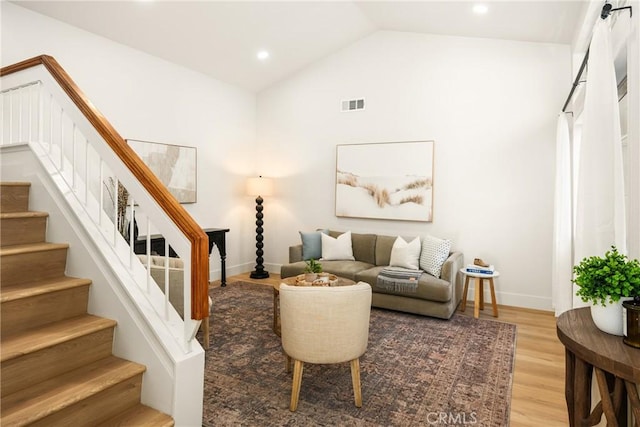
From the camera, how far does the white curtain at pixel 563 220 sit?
142 inches

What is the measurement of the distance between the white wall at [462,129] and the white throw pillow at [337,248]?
0.48 metres

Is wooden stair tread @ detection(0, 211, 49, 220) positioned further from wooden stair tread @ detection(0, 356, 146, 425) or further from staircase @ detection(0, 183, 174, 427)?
wooden stair tread @ detection(0, 356, 146, 425)

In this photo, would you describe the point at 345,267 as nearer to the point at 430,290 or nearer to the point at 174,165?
the point at 430,290

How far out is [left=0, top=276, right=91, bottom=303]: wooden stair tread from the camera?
6.03ft

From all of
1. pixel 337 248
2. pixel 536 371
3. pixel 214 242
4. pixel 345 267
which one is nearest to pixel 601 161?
pixel 536 371

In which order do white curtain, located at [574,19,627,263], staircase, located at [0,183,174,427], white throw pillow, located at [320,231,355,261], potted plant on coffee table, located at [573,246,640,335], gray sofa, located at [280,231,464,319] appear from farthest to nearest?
white throw pillow, located at [320,231,355,261] < gray sofa, located at [280,231,464,319] < white curtain, located at [574,19,627,263] < staircase, located at [0,183,174,427] < potted plant on coffee table, located at [573,246,640,335]

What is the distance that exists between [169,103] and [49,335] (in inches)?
156

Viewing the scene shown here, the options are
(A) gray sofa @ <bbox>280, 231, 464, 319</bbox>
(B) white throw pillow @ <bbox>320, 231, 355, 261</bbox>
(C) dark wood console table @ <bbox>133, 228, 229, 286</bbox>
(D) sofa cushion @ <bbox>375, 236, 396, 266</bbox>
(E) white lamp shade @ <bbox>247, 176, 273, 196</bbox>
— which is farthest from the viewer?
(E) white lamp shade @ <bbox>247, 176, 273, 196</bbox>

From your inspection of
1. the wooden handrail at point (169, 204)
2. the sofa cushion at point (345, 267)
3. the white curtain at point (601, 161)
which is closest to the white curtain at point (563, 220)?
the white curtain at point (601, 161)

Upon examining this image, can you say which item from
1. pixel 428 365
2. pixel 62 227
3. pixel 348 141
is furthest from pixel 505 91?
pixel 62 227

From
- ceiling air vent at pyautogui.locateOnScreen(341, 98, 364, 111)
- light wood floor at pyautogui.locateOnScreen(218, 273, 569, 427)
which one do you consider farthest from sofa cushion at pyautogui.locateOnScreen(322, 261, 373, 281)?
ceiling air vent at pyautogui.locateOnScreen(341, 98, 364, 111)

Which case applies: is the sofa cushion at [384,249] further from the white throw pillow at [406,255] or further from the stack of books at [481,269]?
the stack of books at [481,269]

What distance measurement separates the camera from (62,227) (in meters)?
2.26

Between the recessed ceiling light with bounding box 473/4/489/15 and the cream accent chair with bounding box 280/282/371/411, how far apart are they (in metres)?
3.33
